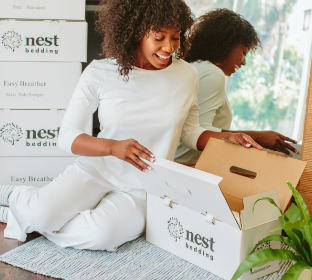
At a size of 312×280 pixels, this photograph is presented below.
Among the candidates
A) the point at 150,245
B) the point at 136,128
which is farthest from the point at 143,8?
the point at 150,245

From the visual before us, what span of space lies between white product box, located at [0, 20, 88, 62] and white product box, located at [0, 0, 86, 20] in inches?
1.0

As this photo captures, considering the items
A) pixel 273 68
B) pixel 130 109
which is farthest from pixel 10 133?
pixel 273 68

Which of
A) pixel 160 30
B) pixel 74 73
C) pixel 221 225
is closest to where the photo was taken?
pixel 221 225

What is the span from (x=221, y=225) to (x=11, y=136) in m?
1.07

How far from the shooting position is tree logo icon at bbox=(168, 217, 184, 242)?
112 centimetres

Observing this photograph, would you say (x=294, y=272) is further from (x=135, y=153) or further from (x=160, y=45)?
(x=160, y=45)

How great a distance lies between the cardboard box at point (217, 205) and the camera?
A: 955 millimetres

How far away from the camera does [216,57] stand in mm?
1665

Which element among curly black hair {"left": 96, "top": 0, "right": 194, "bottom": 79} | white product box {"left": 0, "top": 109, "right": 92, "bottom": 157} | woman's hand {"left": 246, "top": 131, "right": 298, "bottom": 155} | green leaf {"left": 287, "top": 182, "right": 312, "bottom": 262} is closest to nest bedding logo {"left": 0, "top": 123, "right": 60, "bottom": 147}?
white product box {"left": 0, "top": 109, "right": 92, "bottom": 157}

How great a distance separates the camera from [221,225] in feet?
3.28

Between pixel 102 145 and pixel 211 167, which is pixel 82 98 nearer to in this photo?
pixel 102 145

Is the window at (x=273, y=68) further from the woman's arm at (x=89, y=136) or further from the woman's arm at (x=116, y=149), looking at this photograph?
the woman's arm at (x=116, y=149)

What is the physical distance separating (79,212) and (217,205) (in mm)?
506

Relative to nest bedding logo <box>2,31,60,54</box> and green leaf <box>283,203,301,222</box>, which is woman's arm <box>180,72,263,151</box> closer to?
green leaf <box>283,203,301,222</box>
